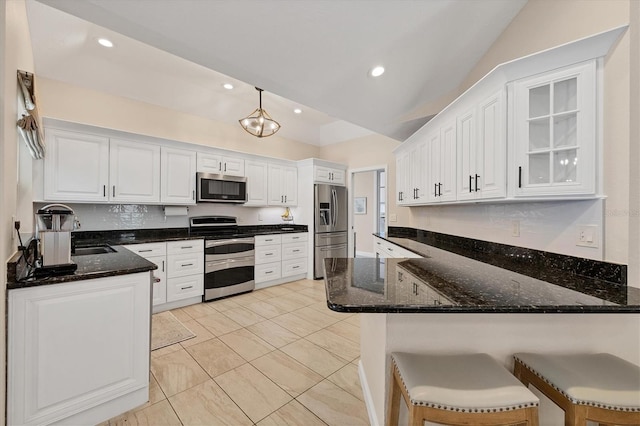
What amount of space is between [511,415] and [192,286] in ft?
12.0

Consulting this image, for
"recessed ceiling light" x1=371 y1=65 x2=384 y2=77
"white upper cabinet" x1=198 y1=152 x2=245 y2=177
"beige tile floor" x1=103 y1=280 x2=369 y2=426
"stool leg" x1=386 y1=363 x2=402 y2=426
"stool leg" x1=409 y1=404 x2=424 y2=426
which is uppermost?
"recessed ceiling light" x1=371 y1=65 x2=384 y2=77

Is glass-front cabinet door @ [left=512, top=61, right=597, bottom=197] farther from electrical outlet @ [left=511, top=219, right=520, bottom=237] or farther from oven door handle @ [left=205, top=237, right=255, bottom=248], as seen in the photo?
oven door handle @ [left=205, top=237, right=255, bottom=248]

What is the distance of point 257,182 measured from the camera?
4594 mm

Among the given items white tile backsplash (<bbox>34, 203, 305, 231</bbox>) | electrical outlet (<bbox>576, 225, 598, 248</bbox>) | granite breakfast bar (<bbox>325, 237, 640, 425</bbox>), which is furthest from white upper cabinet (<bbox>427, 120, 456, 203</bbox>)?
white tile backsplash (<bbox>34, 203, 305, 231</bbox>)

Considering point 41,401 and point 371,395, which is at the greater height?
point 41,401

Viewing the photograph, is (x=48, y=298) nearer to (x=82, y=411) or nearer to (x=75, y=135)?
(x=82, y=411)

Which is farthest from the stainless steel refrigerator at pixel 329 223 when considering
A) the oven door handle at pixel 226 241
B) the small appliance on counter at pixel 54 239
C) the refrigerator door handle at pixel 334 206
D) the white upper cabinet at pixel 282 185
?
the small appliance on counter at pixel 54 239

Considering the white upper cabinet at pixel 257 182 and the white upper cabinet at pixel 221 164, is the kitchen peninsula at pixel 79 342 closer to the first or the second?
the white upper cabinet at pixel 221 164

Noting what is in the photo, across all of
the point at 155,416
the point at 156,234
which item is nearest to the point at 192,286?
the point at 156,234

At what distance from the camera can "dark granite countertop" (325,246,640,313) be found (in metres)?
0.99

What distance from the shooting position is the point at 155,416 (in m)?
1.63

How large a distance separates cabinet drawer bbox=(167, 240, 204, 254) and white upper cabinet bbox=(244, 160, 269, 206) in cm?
114

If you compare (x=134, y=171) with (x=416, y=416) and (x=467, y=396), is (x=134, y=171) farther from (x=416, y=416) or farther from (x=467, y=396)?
(x=467, y=396)

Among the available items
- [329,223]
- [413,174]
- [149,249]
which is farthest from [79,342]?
[329,223]
